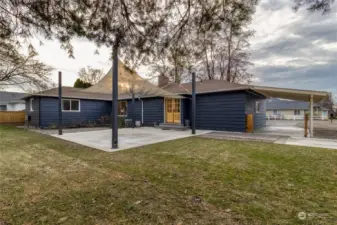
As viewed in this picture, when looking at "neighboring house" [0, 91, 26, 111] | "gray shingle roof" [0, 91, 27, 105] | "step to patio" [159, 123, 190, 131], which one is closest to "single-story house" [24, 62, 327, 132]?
"step to patio" [159, 123, 190, 131]

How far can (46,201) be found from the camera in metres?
2.47

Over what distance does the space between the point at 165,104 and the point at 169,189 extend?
32.1 ft

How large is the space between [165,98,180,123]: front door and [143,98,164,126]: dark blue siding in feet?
1.14

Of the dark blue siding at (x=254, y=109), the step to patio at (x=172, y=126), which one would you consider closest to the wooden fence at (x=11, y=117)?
the step to patio at (x=172, y=126)

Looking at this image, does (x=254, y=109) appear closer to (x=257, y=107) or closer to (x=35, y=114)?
(x=257, y=107)

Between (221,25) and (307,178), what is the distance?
9.84ft

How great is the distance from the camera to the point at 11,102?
23.6 metres

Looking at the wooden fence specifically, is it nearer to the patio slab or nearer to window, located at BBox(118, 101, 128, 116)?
window, located at BBox(118, 101, 128, 116)

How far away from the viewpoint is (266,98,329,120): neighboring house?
28.6 meters

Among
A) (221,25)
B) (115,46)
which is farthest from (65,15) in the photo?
(221,25)

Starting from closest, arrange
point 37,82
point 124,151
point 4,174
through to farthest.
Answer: point 4,174, point 124,151, point 37,82

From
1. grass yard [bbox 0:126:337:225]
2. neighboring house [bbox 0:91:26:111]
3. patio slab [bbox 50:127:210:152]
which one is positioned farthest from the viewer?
neighboring house [bbox 0:91:26:111]

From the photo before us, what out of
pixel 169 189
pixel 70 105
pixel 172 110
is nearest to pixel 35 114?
pixel 70 105

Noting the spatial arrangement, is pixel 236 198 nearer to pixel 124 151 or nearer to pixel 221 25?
pixel 221 25
